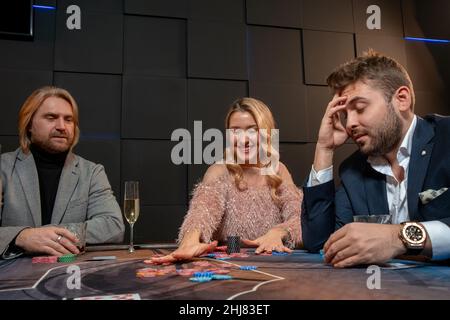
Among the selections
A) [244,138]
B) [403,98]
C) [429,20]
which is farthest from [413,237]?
[429,20]

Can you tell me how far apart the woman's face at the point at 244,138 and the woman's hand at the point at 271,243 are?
693 millimetres

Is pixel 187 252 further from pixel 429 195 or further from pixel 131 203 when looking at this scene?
pixel 429 195

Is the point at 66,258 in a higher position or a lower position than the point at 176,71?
lower

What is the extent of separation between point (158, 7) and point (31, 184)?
2.31 meters

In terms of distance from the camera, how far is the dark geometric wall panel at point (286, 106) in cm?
378

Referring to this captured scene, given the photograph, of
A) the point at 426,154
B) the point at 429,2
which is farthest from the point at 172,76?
the point at 429,2

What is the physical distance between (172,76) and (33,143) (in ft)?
5.42

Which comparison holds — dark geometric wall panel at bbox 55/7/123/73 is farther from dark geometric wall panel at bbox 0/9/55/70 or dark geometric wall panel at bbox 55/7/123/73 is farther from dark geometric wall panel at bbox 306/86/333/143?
dark geometric wall panel at bbox 306/86/333/143

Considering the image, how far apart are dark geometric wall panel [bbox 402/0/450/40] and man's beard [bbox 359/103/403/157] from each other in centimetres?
320

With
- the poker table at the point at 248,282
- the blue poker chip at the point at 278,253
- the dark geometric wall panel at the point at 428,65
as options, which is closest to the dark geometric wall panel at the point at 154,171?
the blue poker chip at the point at 278,253

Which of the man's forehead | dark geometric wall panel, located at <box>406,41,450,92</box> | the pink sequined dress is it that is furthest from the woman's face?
dark geometric wall panel, located at <box>406,41,450,92</box>

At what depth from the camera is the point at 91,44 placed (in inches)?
134

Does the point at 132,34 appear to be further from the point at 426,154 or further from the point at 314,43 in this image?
the point at 426,154

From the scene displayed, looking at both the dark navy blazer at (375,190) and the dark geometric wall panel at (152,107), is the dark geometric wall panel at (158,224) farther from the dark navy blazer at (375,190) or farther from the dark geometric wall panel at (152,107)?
the dark navy blazer at (375,190)
